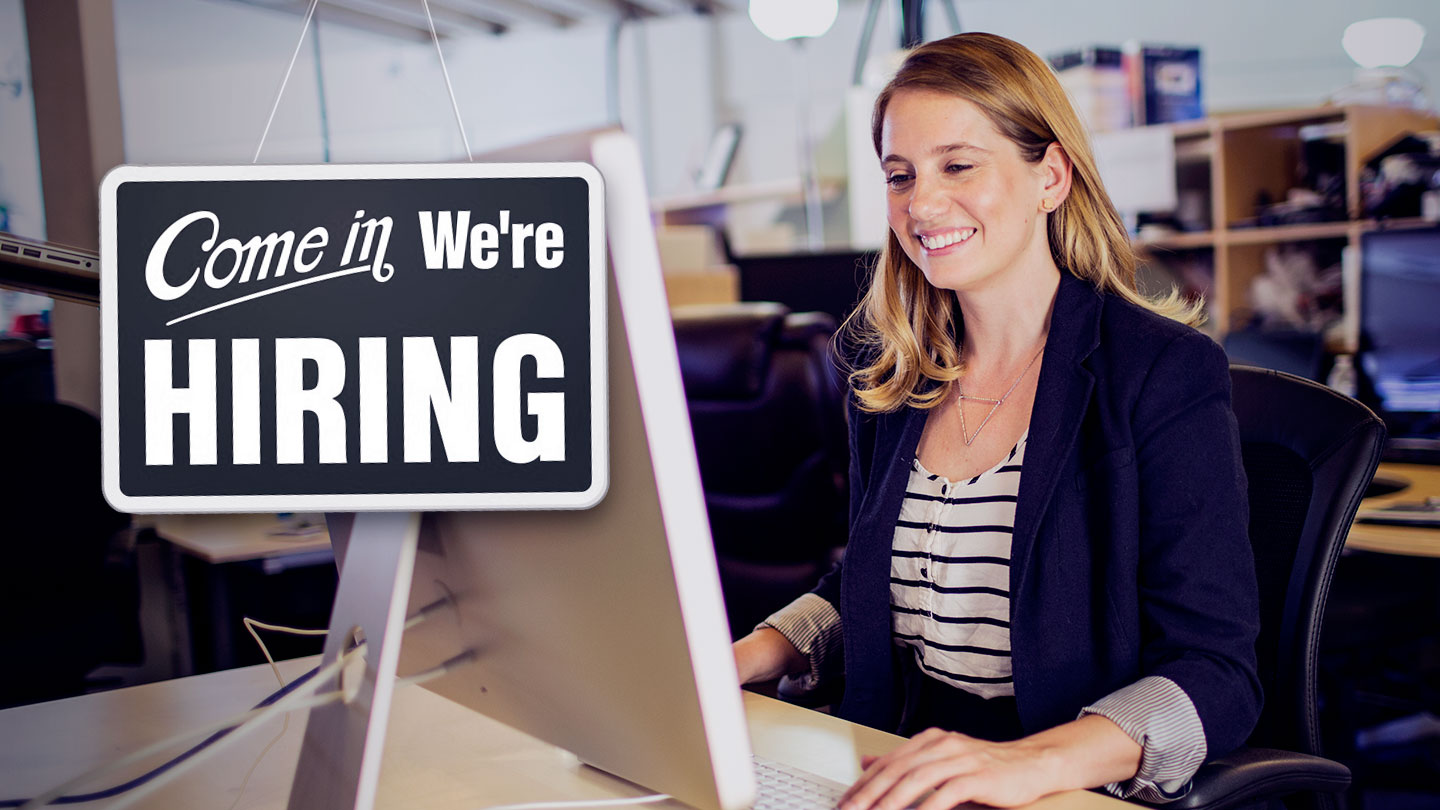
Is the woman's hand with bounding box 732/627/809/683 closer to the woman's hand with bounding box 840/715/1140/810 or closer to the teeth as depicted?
the woman's hand with bounding box 840/715/1140/810

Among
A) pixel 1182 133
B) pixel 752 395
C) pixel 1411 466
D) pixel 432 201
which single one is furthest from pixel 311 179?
pixel 1182 133

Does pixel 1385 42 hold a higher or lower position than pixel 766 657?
higher

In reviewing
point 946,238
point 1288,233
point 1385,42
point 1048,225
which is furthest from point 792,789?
point 1385,42

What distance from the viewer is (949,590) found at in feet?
4.00

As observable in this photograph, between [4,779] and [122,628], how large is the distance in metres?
1.90

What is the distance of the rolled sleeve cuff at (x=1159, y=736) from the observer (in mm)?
931

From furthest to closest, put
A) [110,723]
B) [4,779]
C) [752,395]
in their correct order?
[752,395] < [110,723] < [4,779]

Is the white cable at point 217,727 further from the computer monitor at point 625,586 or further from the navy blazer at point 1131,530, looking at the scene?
the navy blazer at point 1131,530

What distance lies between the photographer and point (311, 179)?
0.63 meters

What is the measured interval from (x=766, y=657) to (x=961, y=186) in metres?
0.57

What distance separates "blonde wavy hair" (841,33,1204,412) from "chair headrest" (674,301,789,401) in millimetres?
664

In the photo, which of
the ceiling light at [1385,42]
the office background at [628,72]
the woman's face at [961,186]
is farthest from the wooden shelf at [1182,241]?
the woman's face at [961,186]

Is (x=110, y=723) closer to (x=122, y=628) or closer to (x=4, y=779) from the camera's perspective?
(x=4, y=779)

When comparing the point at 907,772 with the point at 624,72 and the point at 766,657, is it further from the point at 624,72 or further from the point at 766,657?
the point at 624,72
